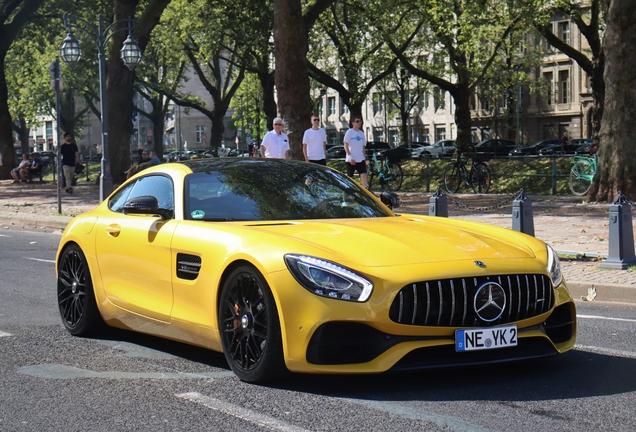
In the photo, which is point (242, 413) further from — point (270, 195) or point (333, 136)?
point (333, 136)

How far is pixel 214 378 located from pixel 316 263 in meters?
1.02

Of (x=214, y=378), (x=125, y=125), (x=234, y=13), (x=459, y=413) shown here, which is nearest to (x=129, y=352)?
(x=214, y=378)

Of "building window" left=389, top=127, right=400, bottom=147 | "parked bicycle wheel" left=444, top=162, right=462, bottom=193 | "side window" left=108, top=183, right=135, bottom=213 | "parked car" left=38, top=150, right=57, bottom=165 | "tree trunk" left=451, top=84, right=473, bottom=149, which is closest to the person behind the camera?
"side window" left=108, top=183, right=135, bottom=213

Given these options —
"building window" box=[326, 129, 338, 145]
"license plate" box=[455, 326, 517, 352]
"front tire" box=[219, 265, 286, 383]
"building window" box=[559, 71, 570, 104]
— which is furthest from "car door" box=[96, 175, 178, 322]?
"building window" box=[326, 129, 338, 145]

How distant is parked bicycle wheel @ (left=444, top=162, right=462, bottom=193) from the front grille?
23155 mm

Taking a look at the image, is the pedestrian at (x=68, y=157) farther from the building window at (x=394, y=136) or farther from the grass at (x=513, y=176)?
the building window at (x=394, y=136)

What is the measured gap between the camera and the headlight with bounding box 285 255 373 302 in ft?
17.3

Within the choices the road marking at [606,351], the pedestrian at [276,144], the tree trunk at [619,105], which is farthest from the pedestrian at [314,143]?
the road marking at [606,351]

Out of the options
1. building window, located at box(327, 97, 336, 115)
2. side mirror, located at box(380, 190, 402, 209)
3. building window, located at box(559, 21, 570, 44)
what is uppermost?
building window, located at box(559, 21, 570, 44)

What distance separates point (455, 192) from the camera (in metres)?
28.7

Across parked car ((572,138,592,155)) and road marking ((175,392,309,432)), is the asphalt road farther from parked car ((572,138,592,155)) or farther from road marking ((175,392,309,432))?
parked car ((572,138,592,155))

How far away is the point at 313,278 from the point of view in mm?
5355

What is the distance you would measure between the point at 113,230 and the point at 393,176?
77.5 feet

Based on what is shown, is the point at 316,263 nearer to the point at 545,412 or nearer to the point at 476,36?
the point at 545,412
